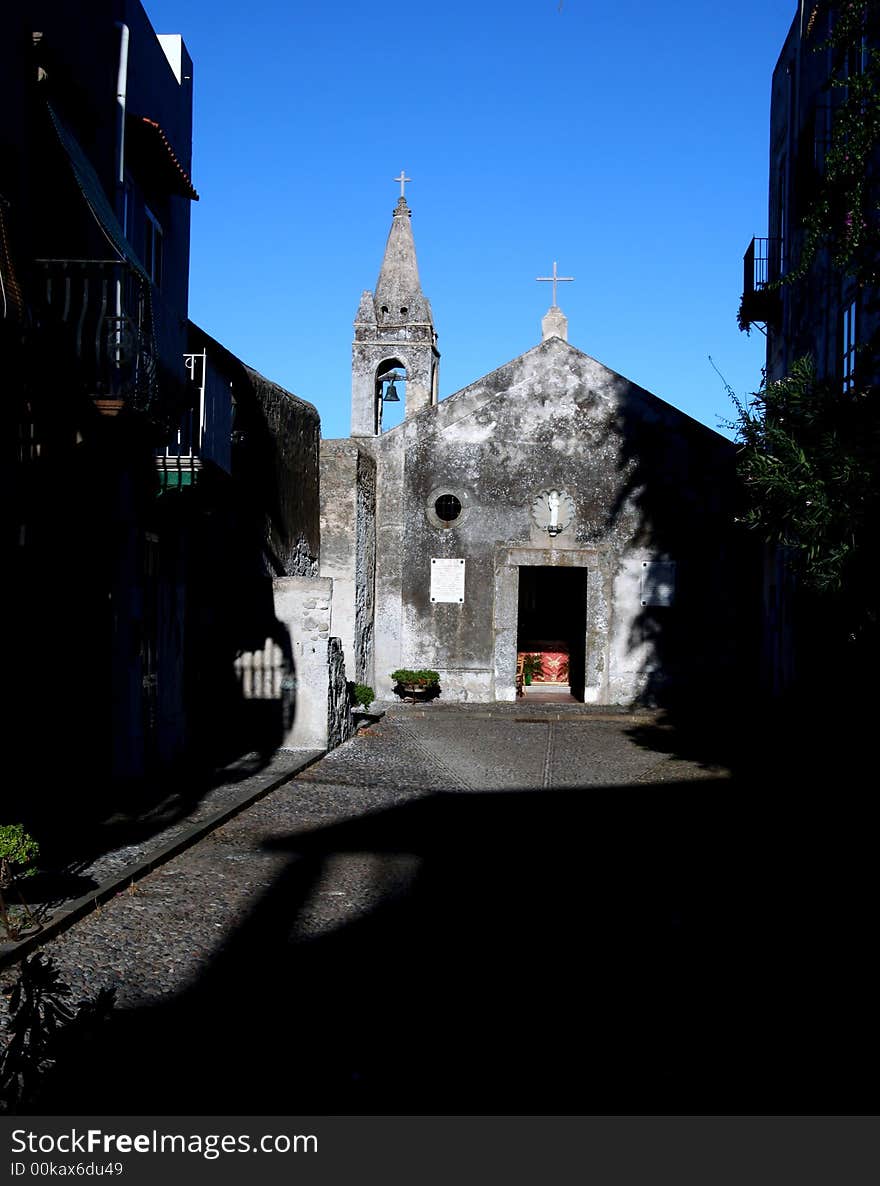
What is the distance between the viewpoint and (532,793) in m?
10.9

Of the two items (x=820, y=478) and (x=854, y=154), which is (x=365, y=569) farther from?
(x=854, y=154)

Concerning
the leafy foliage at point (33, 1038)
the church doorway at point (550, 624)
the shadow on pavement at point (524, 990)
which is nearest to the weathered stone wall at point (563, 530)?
the church doorway at point (550, 624)

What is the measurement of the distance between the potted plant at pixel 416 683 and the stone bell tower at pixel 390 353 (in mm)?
9229

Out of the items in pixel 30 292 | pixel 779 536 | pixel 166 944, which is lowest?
pixel 166 944

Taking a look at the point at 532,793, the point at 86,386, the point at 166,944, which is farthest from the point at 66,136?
the point at 532,793

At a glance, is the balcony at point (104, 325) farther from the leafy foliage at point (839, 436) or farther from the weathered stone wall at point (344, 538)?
the weathered stone wall at point (344, 538)

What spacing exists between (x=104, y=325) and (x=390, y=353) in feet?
63.3

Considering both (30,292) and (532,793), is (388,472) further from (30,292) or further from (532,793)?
(30,292)

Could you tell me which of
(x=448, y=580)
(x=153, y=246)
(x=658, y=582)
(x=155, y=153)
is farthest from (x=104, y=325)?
(x=658, y=582)

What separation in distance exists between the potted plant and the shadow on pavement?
32.8ft

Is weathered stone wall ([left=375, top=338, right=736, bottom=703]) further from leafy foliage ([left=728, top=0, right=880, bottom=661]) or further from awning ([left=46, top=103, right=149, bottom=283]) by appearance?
awning ([left=46, top=103, right=149, bottom=283])

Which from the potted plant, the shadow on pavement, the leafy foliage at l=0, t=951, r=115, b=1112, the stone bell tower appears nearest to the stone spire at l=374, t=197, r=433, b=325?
the stone bell tower

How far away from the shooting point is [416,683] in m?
18.9

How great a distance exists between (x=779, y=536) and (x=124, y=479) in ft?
17.3
